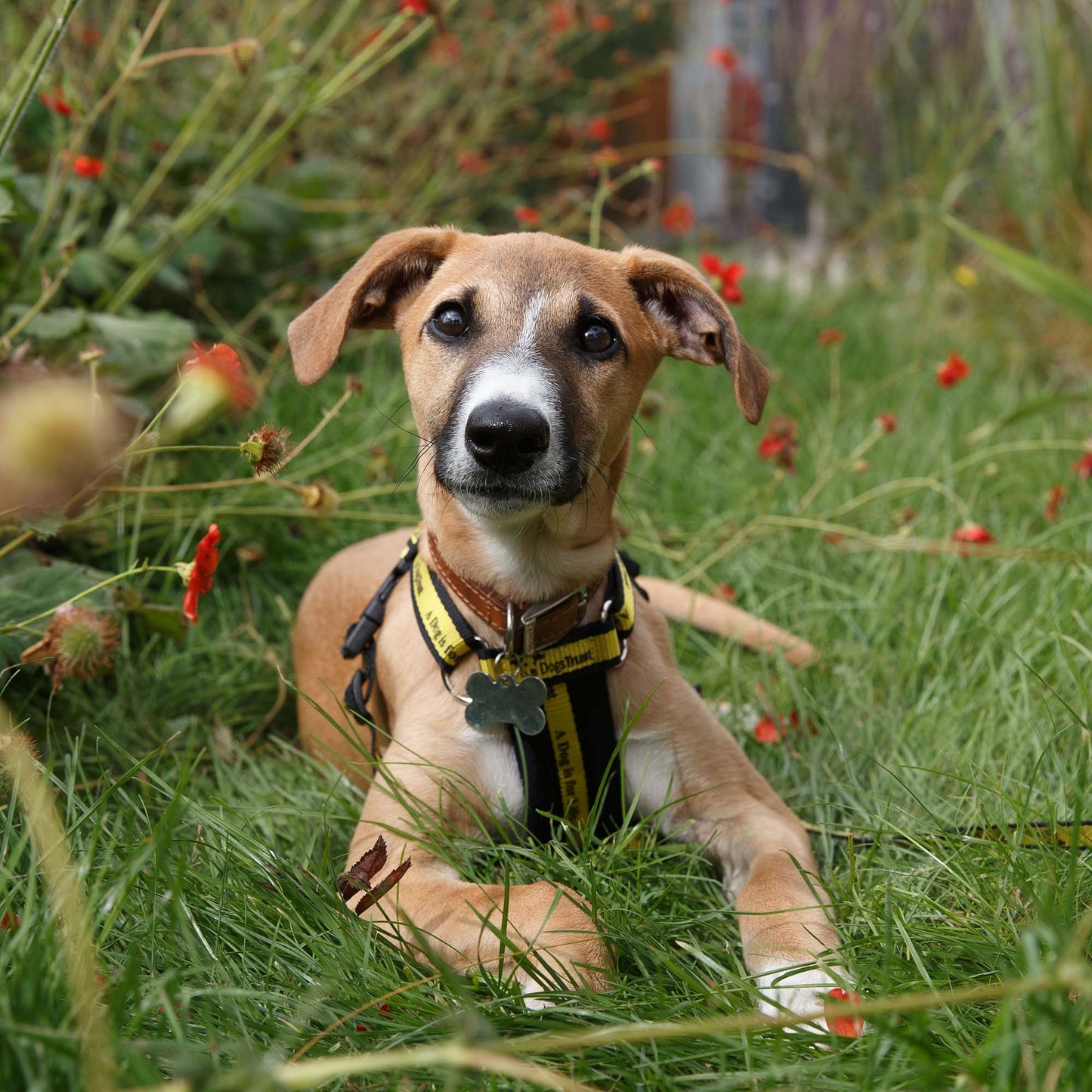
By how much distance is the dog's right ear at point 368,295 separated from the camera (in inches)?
94.5

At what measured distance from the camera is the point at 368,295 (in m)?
2.58

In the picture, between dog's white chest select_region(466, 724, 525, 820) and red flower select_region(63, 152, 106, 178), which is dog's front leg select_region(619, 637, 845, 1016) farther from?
red flower select_region(63, 152, 106, 178)

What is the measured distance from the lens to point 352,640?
8.57 ft

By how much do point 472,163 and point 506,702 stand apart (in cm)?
349

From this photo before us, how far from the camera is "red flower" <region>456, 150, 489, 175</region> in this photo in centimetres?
502

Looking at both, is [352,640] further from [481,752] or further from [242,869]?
[242,869]

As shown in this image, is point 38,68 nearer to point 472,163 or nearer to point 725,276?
point 725,276

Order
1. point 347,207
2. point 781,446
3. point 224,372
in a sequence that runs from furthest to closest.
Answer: point 347,207 → point 781,446 → point 224,372

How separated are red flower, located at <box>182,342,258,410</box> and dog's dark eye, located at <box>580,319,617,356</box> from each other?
765 mm

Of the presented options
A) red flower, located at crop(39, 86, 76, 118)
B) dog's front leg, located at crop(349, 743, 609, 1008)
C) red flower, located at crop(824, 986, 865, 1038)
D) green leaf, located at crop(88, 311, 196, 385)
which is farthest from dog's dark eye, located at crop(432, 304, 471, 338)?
red flower, located at crop(824, 986, 865, 1038)

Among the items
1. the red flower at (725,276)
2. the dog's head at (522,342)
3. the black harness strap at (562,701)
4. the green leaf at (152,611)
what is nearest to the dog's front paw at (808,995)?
the black harness strap at (562,701)

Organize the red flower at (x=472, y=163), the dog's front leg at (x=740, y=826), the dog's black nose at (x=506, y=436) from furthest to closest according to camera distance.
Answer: the red flower at (x=472, y=163) < the dog's black nose at (x=506, y=436) < the dog's front leg at (x=740, y=826)

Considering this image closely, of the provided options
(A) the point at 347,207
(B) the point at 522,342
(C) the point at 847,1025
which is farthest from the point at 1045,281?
(A) the point at 347,207

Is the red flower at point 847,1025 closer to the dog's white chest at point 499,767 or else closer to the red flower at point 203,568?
the dog's white chest at point 499,767
